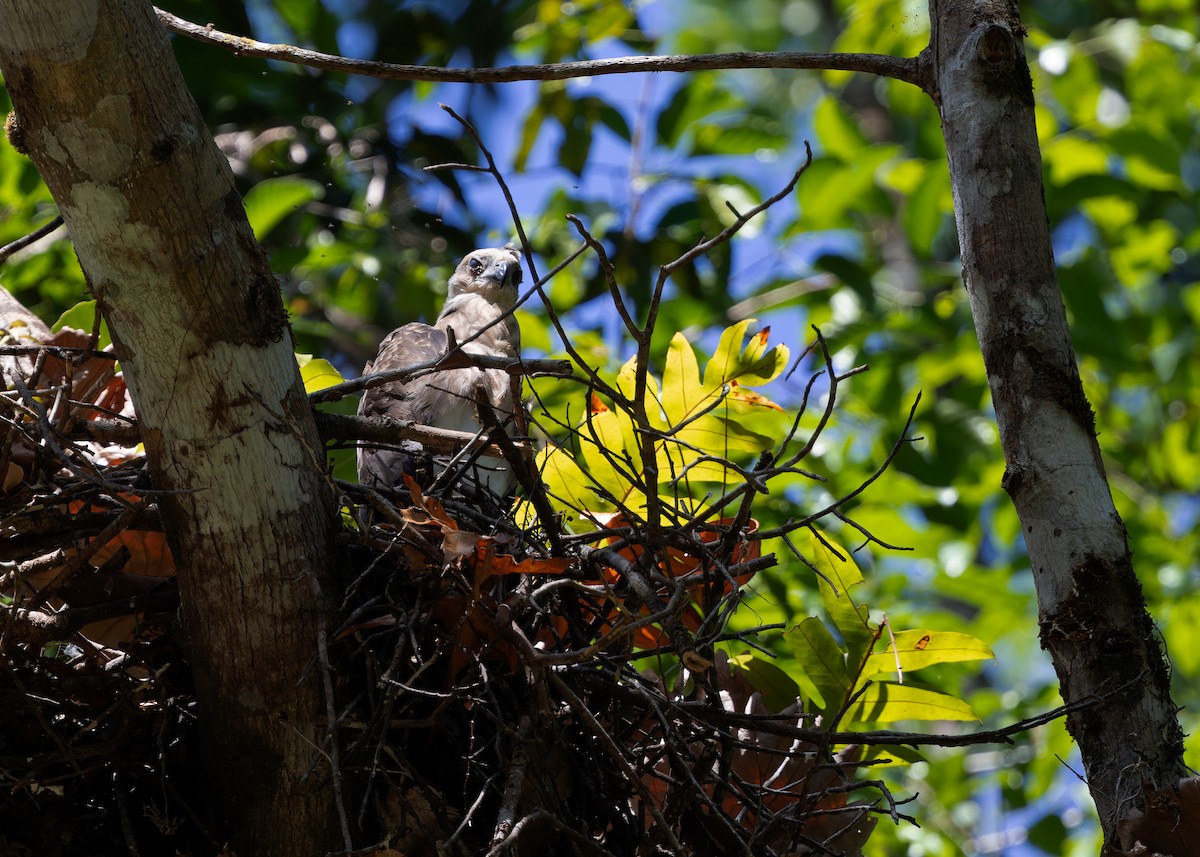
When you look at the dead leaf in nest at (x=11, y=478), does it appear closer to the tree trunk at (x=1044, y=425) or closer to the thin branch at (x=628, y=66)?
the thin branch at (x=628, y=66)

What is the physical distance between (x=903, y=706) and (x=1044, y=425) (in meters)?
0.73

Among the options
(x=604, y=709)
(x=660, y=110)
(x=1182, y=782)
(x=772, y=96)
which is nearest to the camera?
(x=1182, y=782)

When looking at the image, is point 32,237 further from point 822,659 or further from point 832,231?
point 832,231

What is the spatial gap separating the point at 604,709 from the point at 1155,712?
2.66 feet

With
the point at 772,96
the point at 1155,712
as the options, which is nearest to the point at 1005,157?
the point at 1155,712

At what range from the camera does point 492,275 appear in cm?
402

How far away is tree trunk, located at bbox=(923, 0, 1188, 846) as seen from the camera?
1.54 metres

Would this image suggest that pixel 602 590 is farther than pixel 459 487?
No

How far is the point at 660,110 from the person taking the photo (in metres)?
4.62

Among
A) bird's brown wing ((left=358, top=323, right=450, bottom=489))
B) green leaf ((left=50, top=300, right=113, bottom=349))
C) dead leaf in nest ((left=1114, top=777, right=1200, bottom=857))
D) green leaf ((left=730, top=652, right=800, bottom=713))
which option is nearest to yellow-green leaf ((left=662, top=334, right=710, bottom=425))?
green leaf ((left=730, top=652, right=800, bottom=713))

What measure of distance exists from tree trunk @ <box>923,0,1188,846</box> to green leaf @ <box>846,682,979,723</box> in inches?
19.3

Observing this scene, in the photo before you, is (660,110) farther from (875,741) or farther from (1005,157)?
(875,741)

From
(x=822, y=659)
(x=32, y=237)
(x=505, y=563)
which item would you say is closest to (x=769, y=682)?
(x=822, y=659)

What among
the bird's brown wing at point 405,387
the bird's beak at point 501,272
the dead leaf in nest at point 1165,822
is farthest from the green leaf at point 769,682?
the bird's beak at point 501,272
